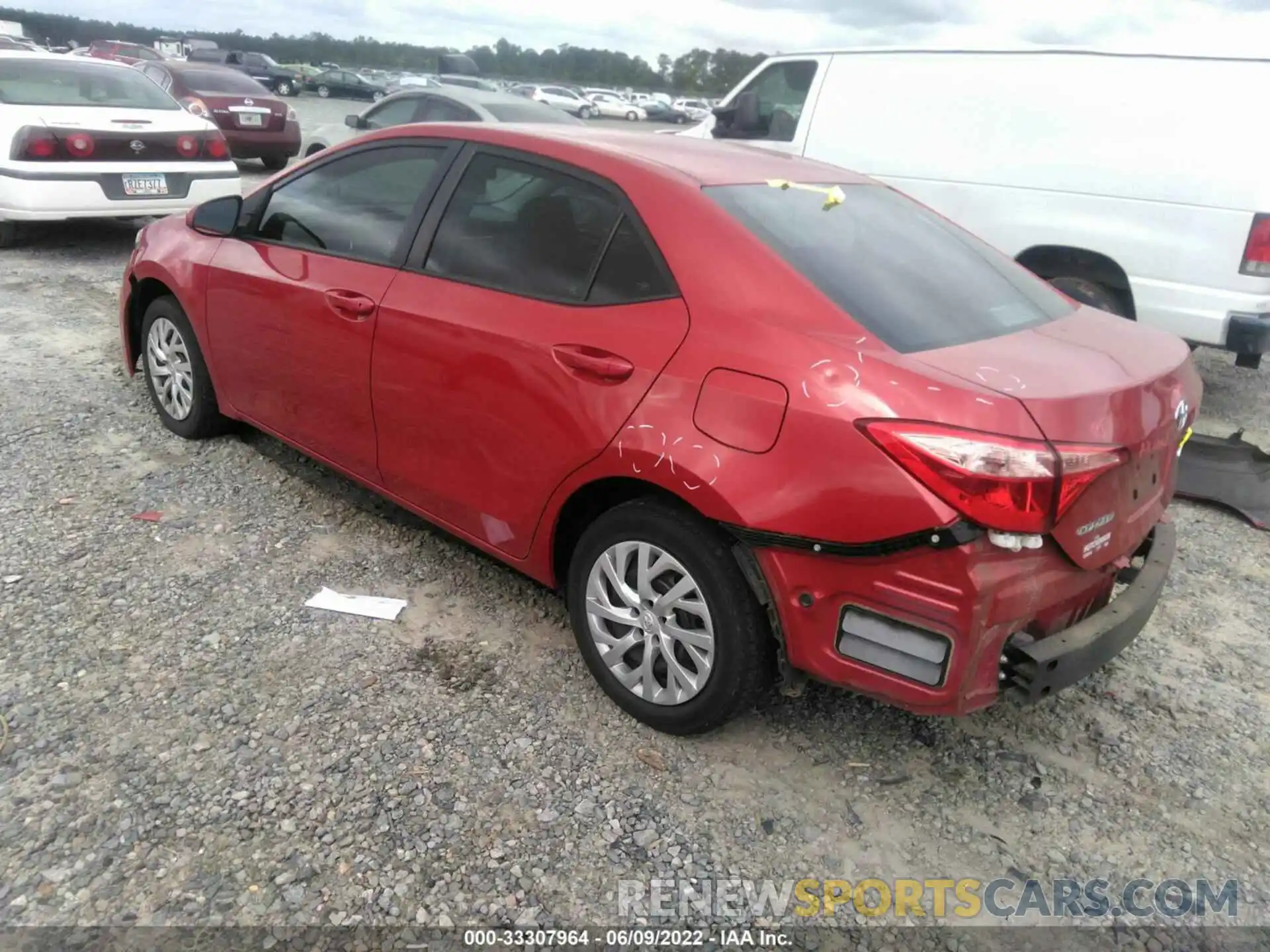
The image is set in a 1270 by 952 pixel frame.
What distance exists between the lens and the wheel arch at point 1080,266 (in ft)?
19.6

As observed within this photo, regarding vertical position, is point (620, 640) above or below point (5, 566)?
above

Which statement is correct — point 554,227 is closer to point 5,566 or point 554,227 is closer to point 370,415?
point 370,415

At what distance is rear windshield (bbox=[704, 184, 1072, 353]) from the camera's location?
8.39 feet

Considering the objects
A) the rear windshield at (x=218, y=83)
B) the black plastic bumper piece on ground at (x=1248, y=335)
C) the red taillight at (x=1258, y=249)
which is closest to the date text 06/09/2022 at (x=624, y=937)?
the black plastic bumper piece on ground at (x=1248, y=335)

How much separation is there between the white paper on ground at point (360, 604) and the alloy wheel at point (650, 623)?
2.82 feet

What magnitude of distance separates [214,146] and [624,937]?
8.37 metres

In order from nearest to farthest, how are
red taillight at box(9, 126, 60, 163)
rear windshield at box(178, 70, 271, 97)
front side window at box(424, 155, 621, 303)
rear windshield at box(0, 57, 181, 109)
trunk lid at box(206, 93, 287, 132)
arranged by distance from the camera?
front side window at box(424, 155, 621, 303) < red taillight at box(9, 126, 60, 163) < rear windshield at box(0, 57, 181, 109) < trunk lid at box(206, 93, 287, 132) < rear windshield at box(178, 70, 271, 97)

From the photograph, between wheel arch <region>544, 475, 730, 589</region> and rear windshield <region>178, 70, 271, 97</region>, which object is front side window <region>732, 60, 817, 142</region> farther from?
rear windshield <region>178, 70, 271, 97</region>

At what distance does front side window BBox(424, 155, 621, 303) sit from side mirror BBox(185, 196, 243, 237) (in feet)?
4.44

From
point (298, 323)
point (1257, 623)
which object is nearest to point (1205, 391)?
point (1257, 623)

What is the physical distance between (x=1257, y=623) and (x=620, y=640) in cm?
261

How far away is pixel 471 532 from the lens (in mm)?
3268

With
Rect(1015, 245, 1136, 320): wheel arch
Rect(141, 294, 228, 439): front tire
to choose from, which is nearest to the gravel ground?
Rect(141, 294, 228, 439): front tire

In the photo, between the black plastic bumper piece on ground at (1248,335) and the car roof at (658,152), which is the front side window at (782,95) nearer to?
the black plastic bumper piece on ground at (1248,335)
